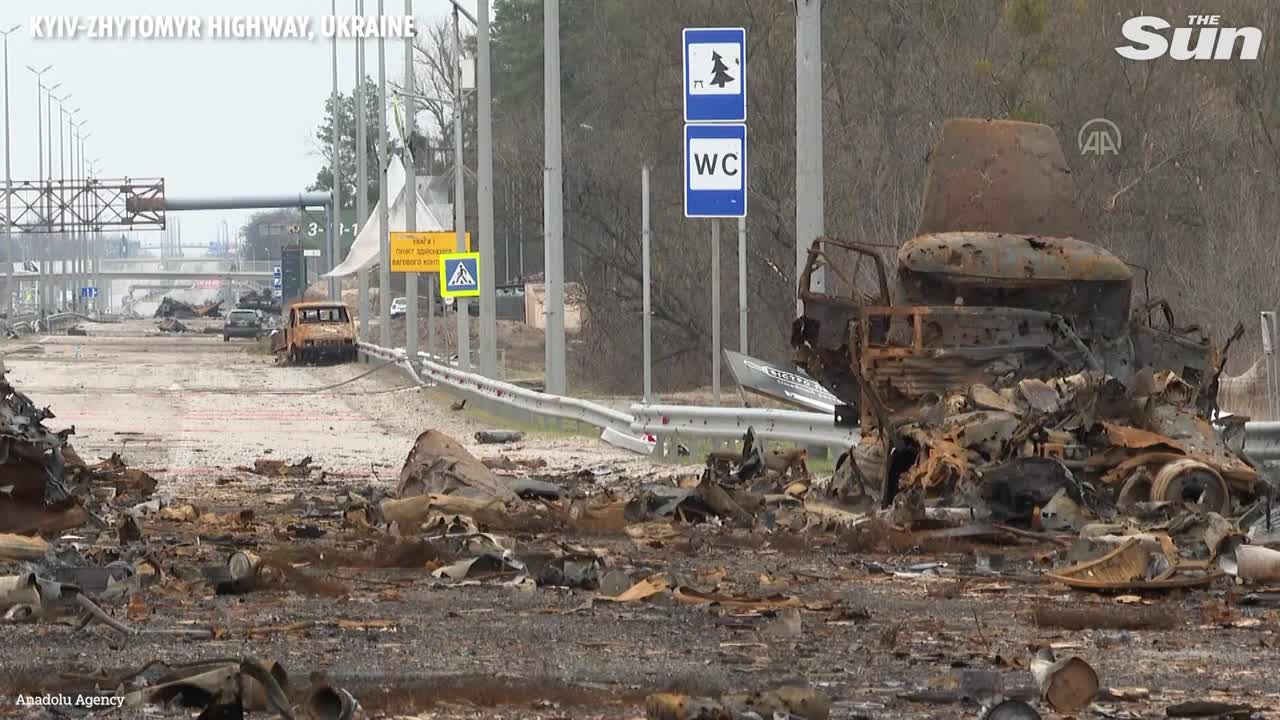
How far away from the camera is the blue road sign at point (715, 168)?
23875 millimetres

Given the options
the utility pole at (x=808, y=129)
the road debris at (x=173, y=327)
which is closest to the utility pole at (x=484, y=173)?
the utility pole at (x=808, y=129)

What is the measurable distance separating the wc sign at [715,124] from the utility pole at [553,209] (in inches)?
372

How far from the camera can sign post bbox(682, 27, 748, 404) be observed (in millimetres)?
23906

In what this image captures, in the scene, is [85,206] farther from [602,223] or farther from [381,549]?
[381,549]

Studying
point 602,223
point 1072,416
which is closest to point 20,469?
point 1072,416

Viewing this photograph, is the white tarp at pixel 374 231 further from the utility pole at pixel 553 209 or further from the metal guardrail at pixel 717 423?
the metal guardrail at pixel 717 423

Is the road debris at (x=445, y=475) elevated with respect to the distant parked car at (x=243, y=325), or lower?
elevated

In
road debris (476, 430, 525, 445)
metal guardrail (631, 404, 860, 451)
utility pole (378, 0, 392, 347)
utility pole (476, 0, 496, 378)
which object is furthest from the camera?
utility pole (378, 0, 392, 347)

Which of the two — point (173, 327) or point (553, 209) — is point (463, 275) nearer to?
point (553, 209)

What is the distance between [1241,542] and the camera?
12352mm

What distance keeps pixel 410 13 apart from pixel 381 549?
1937 inches

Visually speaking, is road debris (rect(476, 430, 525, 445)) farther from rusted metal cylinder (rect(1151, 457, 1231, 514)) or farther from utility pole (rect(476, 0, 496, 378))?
rusted metal cylinder (rect(1151, 457, 1231, 514))

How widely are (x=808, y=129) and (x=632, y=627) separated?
1325 cm

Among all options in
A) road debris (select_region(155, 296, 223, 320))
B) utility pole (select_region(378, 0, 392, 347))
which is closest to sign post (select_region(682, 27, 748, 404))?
utility pole (select_region(378, 0, 392, 347))
